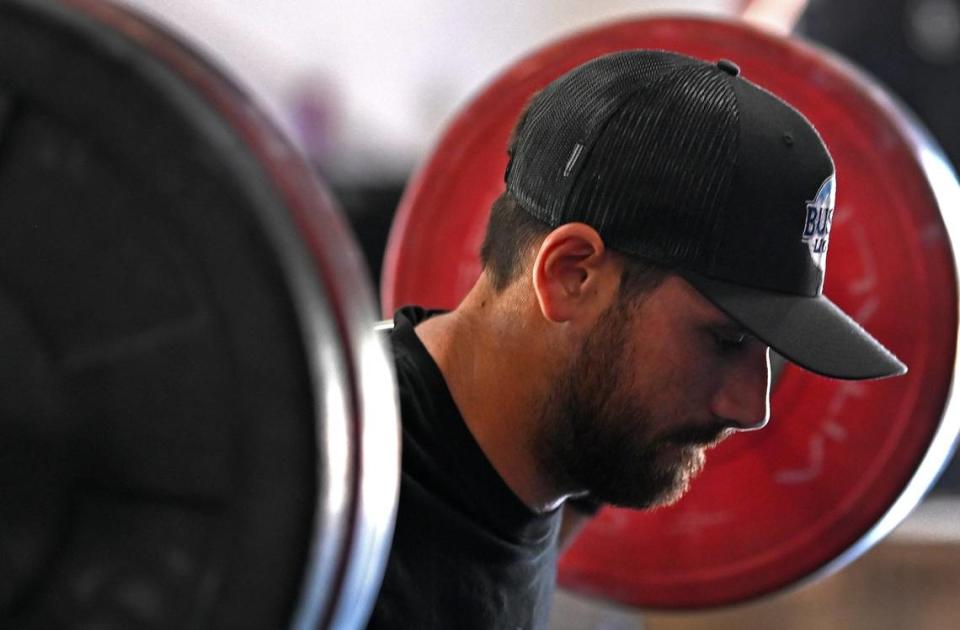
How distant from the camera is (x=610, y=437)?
3.25ft

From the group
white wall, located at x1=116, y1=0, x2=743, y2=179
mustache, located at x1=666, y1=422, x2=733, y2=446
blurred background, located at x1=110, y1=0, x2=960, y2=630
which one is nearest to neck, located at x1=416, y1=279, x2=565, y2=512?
mustache, located at x1=666, y1=422, x2=733, y2=446

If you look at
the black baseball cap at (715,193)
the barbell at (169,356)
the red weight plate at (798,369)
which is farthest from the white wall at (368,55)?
the barbell at (169,356)

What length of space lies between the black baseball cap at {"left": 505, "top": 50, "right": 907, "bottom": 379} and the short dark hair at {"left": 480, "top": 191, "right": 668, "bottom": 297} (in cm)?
1

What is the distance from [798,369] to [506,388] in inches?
15.9

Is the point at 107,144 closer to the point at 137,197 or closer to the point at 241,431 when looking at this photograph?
the point at 137,197

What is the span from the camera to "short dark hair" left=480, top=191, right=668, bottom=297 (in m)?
0.95

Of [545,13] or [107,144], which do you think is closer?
[107,144]

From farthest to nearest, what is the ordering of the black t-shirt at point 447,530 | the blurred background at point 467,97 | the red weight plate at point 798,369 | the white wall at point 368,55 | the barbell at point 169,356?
the blurred background at point 467,97 < the white wall at point 368,55 < the red weight plate at point 798,369 < the black t-shirt at point 447,530 < the barbell at point 169,356

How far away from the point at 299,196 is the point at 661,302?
1.36 ft

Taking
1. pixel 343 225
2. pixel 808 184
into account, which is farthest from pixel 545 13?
pixel 343 225

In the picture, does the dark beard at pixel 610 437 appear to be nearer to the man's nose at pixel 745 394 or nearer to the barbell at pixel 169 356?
the man's nose at pixel 745 394

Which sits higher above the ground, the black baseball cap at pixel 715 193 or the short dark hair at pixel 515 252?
the black baseball cap at pixel 715 193

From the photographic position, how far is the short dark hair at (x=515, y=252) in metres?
0.95

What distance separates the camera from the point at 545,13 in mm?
3121
